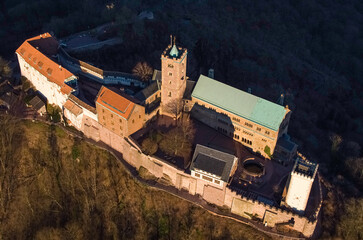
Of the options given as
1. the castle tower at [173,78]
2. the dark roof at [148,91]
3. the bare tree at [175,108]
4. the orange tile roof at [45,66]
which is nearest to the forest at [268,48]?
the orange tile roof at [45,66]

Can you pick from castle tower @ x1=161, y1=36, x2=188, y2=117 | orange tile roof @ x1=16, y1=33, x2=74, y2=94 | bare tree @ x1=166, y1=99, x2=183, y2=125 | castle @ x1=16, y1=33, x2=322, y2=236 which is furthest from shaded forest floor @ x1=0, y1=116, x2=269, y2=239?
castle tower @ x1=161, y1=36, x2=188, y2=117

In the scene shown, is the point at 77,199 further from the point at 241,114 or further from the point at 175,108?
the point at 241,114

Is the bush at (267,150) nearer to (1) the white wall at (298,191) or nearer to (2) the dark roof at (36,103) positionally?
(1) the white wall at (298,191)

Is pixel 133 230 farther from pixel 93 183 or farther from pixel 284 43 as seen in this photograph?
pixel 284 43

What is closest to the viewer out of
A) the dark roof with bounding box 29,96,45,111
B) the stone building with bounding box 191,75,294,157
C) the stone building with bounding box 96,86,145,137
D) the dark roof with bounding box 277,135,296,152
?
the stone building with bounding box 96,86,145,137

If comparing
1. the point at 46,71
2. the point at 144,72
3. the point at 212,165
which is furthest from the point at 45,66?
the point at 212,165

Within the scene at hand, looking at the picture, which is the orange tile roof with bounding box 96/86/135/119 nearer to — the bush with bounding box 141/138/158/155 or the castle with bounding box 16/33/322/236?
the castle with bounding box 16/33/322/236
